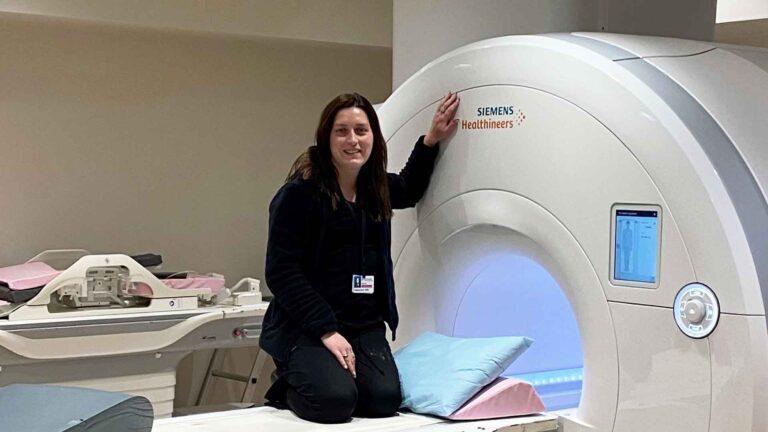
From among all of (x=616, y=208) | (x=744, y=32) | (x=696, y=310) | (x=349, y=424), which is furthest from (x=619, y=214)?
(x=744, y=32)

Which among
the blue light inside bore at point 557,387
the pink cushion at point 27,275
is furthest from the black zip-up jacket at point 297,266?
the pink cushion at point 27,275

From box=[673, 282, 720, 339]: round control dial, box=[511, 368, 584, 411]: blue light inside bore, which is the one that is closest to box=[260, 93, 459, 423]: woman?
box=[511, 368, 584, 411]: blue light inside bore

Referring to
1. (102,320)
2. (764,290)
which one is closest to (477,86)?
(764,290)

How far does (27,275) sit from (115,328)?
1.38ft

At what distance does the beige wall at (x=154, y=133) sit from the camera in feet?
13.0

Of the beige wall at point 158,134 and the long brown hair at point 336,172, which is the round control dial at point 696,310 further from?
the beige wall at point 158,134

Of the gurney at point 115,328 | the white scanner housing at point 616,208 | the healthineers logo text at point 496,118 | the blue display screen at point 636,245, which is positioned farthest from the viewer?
the gurney at point 115,328

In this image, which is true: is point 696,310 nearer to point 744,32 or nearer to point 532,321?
point 532,321

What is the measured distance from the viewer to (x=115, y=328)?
10.9ft

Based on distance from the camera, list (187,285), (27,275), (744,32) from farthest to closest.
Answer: (744,32) → (187,285) → (27,275)

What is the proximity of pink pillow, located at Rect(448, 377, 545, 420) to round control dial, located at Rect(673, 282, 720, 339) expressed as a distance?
473 mm

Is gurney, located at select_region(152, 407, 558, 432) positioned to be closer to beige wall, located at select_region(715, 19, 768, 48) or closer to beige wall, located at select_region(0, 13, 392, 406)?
beige wall, located at select_region(0, 13, 392, 406)

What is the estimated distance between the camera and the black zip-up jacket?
2.25 meters

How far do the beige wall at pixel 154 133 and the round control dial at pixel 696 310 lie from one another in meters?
2.87
